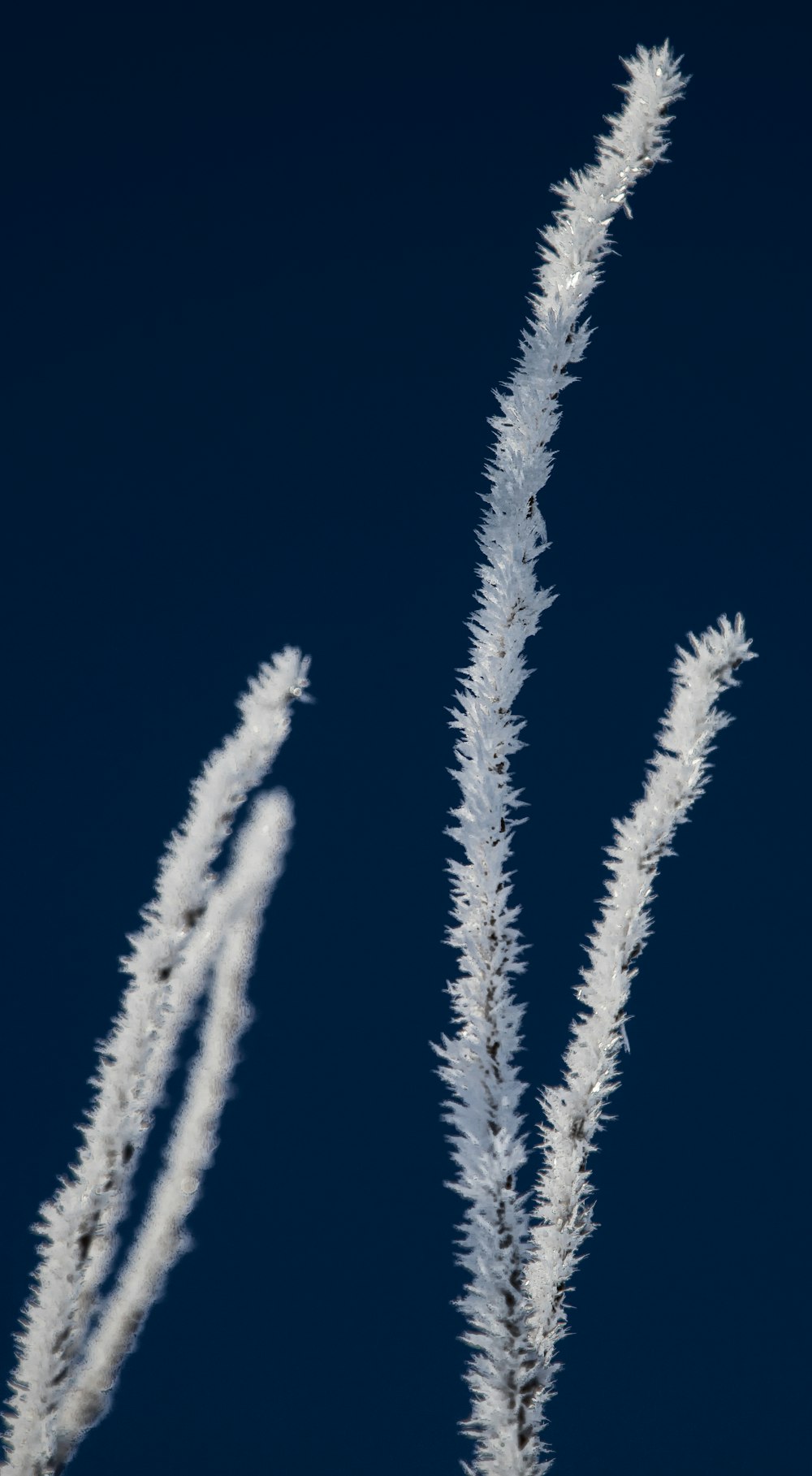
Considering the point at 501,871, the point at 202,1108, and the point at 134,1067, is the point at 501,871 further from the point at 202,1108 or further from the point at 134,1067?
the point at 202,1108

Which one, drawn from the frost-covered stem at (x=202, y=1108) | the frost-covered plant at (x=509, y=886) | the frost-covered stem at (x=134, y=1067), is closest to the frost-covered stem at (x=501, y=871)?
the frost-covered plant at (x=509, y=886)

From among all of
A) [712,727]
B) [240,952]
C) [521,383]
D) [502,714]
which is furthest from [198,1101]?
[521,383]

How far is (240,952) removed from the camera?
2594 millimetres

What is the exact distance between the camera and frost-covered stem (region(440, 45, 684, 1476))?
1760mm

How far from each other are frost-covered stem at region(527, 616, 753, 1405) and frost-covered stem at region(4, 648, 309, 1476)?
75 centimetres

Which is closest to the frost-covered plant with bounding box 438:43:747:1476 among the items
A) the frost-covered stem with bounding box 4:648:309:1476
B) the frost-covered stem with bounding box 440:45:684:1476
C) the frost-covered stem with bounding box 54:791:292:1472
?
the frost-covered stem with bounding box 440:45:684:1476

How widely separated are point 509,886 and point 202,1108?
124 centimetres

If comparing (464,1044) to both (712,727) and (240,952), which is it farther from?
(240,952)

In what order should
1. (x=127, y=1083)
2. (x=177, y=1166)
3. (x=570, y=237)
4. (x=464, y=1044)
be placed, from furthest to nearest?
(x=177, y=1166), (x=570, y=237), (x=127, y=1083), (x=464, y=1044)

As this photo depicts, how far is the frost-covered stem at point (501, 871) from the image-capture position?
176 centimetres

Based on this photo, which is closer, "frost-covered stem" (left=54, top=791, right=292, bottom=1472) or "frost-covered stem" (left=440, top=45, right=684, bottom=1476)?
"frost-covered stem" (left=440, top=45, right=684, bottom=1476)

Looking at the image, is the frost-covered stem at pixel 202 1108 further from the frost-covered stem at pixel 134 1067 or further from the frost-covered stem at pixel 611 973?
the frost-covered stem at pixel 611 973

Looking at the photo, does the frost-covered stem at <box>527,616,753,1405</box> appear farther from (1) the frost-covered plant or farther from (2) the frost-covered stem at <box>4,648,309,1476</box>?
(2) the frost-covered stem at <box>4,648,309,1476</box>

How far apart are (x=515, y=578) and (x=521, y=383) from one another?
39 cm
